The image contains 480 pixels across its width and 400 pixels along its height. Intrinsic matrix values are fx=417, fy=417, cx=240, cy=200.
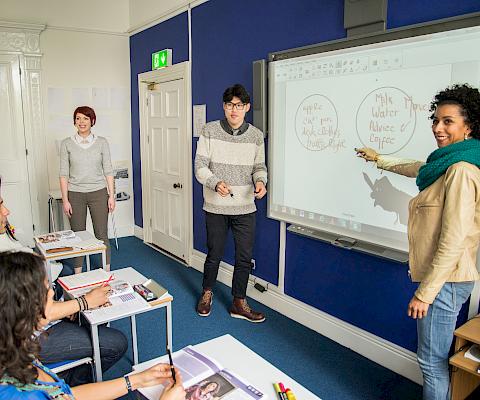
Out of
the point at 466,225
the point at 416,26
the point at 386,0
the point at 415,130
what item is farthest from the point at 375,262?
the point at 386,0

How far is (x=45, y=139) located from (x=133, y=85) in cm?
123

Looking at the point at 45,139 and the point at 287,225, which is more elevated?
the point at 45,139

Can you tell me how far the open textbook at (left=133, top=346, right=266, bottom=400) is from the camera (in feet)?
4.16

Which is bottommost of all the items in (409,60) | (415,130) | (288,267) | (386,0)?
(288,267)

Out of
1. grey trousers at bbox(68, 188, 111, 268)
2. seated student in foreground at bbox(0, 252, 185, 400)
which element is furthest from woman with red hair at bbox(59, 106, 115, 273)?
seated student in foreground at bbox(0, 252, 185, 400)

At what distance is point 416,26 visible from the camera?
211 centimetres

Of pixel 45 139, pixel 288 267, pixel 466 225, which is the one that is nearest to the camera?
pixel 466 225

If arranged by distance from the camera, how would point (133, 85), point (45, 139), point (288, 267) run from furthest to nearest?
1. point (133, 85)
2. point (45, 139)
3. point (288, 267)

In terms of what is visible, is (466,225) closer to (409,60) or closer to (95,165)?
(409,60)

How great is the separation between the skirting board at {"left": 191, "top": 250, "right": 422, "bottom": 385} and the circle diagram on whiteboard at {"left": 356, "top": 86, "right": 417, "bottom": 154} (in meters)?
1.16

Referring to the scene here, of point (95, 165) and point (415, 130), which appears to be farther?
point (95, 165)

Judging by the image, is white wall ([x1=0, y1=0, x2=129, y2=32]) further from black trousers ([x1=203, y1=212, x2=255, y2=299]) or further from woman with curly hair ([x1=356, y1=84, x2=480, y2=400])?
woman with curly hair ([x1=356, y1=84, x2=480, y2=400])

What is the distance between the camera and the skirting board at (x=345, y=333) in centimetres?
239

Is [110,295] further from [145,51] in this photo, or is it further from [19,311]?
[145,51]
